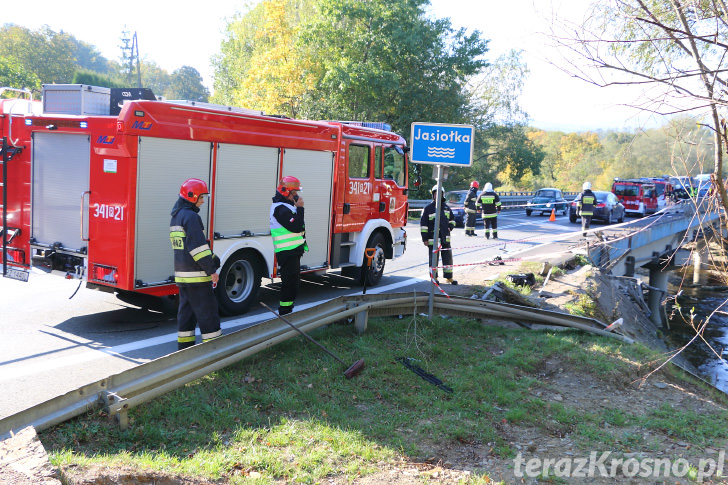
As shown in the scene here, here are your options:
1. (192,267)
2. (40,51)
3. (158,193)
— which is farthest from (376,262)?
(40,51)

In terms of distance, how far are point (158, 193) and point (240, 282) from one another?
1.89 meters

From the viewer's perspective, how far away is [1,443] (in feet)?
11.2

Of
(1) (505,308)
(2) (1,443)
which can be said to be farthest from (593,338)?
(2) (1,443)

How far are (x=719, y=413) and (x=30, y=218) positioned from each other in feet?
27.1

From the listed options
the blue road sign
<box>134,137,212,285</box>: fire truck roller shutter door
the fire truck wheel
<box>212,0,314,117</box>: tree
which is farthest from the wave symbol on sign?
<box>212,0,314,117</box>: tree

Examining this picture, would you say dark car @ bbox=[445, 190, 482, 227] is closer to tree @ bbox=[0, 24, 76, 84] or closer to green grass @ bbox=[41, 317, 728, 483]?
green grass @ bbox=[41, 317, 728, 483]

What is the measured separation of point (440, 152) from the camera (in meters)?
7.59

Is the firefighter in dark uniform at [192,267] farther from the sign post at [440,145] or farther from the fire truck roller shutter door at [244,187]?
the sign post at [440,145]

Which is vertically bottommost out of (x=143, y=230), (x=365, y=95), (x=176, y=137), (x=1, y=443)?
(x=1, y=443)

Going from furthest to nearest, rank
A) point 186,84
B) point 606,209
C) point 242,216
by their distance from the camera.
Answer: point 186,84 → point 606,209 → point 242,216

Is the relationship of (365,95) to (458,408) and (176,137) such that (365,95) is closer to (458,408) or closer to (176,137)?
(176,137)

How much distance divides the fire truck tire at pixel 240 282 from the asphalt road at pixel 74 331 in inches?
6.5

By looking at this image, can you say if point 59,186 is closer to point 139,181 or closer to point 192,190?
point 139,181

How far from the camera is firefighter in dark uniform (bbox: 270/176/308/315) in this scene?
7.38 metres
